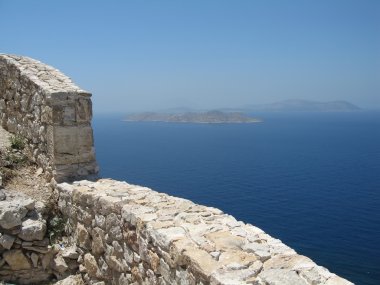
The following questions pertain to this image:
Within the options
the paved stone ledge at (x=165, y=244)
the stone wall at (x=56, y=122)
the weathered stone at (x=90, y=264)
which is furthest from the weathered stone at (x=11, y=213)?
the weathered stone at (x=90, y=264)

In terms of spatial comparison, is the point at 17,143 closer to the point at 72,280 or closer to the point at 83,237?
the point at 83,237

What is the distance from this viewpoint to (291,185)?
63688 mm

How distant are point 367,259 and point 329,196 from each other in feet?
69.5

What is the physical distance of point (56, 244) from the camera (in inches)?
274

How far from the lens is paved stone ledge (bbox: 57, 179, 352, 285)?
3.74 m

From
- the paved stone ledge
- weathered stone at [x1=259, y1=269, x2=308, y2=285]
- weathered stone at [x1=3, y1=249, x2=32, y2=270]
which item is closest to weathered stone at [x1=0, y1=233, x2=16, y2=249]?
weathered stone at [x1=3, y1=249, x2=32, y2=270]

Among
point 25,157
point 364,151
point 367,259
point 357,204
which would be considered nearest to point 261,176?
point 357,204

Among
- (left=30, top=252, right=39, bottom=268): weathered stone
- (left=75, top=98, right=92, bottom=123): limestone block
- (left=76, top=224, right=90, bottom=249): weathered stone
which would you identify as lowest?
(left=30, top=252, right=39, bottom=268): weathered stone

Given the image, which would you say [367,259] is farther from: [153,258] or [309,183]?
[153,258]

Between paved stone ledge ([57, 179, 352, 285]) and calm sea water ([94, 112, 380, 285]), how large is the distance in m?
33.2

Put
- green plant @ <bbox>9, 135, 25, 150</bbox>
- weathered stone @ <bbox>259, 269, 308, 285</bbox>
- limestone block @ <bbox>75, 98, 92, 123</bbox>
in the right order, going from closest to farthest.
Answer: weathered stone @ <bbox>259, 269, 308, 285</bbox>, limestone block @ <bbox>75, 98, 92, 123</bbox>, green plant @ <bbox>9, 135, 25, 150</bbox>

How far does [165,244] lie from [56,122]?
418 centimetres

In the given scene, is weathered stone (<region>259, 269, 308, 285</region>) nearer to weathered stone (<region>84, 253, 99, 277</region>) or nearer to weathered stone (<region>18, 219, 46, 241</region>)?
weathered stone (<region>84, 253, 99, 277</region>)

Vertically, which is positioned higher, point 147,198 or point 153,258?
point 147,198
